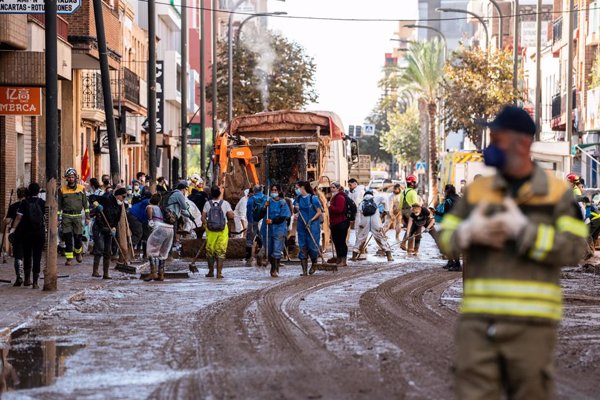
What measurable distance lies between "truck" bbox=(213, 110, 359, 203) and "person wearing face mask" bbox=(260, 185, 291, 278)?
8.11 metres

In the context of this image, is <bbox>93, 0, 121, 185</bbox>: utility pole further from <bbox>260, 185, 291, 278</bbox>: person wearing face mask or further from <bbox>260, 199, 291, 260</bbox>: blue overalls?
<bbox>260, 199, 291, 260</bbox>: blue overalls

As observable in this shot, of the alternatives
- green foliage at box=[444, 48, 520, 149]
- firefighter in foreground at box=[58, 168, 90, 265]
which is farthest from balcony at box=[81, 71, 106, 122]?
green foliage at box=[444, 48, 520, 149]

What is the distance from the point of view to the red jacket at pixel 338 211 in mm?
27203

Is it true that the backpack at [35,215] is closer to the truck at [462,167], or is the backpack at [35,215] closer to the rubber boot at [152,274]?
the rubber boot at [152,274]

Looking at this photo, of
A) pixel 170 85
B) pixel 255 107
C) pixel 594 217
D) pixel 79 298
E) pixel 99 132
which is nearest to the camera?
pixel 79 298

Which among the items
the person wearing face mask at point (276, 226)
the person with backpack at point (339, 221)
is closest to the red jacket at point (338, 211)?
the person with backpack at point (339, 221)

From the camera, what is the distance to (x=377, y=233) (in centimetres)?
3067

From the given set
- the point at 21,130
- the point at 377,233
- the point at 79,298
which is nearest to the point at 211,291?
the point at 79,298

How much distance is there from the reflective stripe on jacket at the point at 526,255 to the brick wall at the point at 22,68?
21.8 meters

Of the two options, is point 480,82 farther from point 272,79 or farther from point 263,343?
point 263,343

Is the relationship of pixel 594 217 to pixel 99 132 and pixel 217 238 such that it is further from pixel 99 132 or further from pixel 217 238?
pixel 99 132

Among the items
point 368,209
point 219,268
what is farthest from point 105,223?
point 368,209

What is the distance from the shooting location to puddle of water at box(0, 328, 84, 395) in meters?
11.1

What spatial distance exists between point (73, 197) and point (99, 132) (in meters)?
22.8
